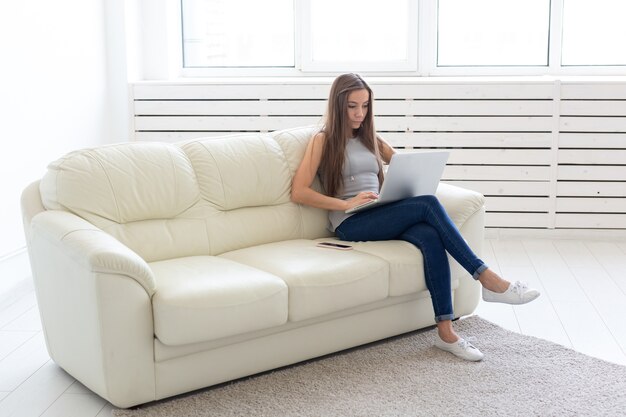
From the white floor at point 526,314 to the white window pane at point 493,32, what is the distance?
126 centimetres

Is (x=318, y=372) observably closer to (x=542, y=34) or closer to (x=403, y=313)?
(x=403, y=313)

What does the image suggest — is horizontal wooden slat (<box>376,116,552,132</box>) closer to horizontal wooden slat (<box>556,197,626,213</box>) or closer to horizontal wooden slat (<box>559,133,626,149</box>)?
horizontal wooden slat (<box>559,133,626,149</box>)

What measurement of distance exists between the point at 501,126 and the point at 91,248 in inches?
126

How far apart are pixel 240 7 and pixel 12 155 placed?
7.38 feet

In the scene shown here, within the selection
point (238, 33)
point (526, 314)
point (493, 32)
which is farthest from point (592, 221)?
point (238, 33)

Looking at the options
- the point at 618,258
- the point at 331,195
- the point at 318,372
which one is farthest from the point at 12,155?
the point at 618,258

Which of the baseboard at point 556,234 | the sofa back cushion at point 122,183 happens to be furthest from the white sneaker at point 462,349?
the baseboard at point 556,234

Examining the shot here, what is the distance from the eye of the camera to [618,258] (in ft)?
16.4

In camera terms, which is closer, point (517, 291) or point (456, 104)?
point (517, 291)

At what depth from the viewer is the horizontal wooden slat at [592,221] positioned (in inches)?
214

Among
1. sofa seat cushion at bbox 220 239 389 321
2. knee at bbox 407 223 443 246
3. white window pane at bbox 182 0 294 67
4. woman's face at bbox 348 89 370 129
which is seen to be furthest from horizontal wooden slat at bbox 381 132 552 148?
sofa seat cushion at bbox 220 239 389 321

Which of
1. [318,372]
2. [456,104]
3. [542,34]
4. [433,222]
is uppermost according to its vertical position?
[542,34]

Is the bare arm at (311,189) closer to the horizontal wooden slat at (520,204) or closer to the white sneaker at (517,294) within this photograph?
the white sneaker at (517,294)

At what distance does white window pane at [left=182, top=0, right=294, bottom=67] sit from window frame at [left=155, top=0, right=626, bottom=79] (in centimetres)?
8
